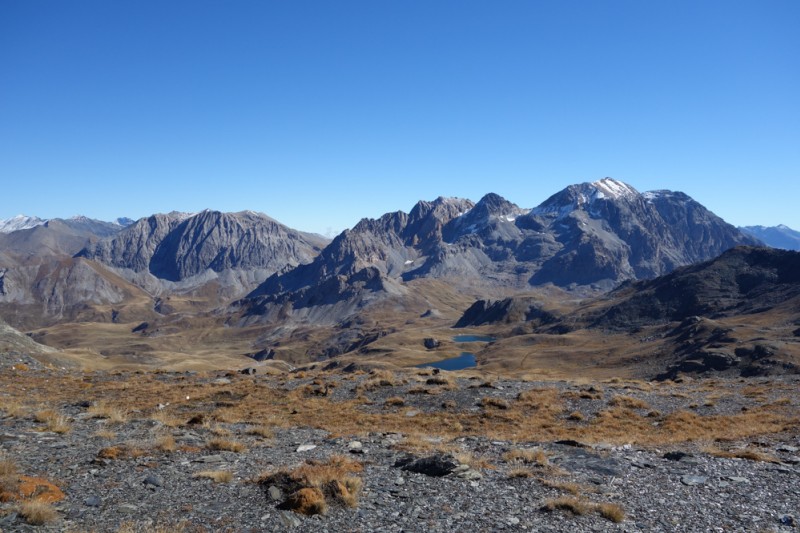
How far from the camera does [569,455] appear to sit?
746 inches

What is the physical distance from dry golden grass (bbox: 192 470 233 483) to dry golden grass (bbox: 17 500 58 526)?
3.83 metres

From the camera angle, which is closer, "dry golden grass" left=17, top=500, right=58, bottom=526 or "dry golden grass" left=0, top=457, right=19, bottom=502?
"dry golden grass" left=17, top=500, right=58, bottom=526

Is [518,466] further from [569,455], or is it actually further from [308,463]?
[308,463]

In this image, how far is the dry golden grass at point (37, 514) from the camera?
10.9 metres

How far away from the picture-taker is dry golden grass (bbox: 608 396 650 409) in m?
30.5

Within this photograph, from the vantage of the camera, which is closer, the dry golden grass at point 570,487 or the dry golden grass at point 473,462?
the dry golden grass at point 570,487

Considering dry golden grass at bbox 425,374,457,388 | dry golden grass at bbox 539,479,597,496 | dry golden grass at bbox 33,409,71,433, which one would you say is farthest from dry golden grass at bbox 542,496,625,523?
dry golden grass at bbox 425,374,457,388

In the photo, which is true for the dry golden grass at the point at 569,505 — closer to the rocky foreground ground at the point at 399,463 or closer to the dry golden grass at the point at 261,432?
the rocky foreground ground at the point at 399,463

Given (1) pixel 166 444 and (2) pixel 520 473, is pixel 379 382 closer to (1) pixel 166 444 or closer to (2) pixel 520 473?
(1) pixel 166 444

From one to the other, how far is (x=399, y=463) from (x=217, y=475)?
18.5ft

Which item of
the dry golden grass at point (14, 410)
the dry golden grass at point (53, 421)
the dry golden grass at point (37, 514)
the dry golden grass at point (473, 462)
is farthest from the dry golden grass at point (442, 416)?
the dry golden grass at point (37, 514)

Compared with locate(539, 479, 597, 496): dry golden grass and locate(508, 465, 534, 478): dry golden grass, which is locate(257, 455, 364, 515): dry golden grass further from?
locate(539, 479, 597, 496): dry golden grass

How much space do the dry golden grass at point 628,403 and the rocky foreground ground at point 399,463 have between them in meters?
0.11

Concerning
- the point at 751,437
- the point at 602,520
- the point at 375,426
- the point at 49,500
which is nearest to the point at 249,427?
the point at 375,426
